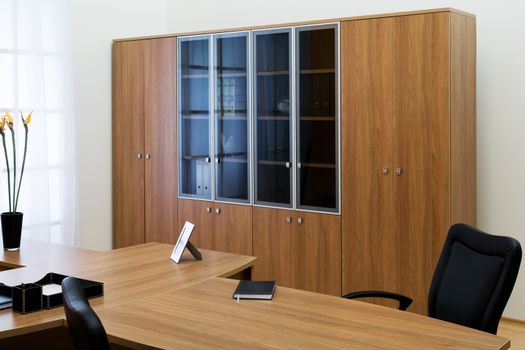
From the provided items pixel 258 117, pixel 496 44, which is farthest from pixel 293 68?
pixel 496 44

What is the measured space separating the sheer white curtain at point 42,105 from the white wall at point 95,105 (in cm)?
18

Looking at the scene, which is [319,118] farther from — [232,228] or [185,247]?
[185,247]

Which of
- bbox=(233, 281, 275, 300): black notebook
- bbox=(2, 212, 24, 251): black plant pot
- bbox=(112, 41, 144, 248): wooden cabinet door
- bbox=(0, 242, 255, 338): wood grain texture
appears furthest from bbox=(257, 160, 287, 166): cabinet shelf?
bbox=(233, 281, 275, 300): black notebook

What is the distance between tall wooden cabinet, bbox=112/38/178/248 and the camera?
6199mm

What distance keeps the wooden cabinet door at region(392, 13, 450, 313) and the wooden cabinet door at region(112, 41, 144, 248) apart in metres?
2.47

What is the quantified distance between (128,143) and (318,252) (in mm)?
2157

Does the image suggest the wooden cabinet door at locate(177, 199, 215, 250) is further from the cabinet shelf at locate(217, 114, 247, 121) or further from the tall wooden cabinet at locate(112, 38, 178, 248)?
the cabinet shelf at locate(217, 114, 247, 121)

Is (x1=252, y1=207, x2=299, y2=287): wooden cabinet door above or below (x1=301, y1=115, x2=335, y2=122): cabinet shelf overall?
below

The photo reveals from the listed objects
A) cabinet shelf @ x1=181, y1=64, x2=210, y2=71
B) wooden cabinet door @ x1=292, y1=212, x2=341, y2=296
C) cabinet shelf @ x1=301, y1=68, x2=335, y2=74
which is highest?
cabinet shelf @ x1=181, y1=64, x2=210, y2=71

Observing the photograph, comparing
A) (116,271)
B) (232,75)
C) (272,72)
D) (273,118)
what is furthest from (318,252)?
(116,271)

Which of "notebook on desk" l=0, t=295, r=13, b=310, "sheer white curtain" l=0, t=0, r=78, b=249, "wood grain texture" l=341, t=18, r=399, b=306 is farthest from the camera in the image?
"sheer white curtain" l=0, t=0, r=78, b=249

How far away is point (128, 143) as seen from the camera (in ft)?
21.2

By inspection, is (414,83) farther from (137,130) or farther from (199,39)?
(137,130)

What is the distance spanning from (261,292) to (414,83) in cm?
230
